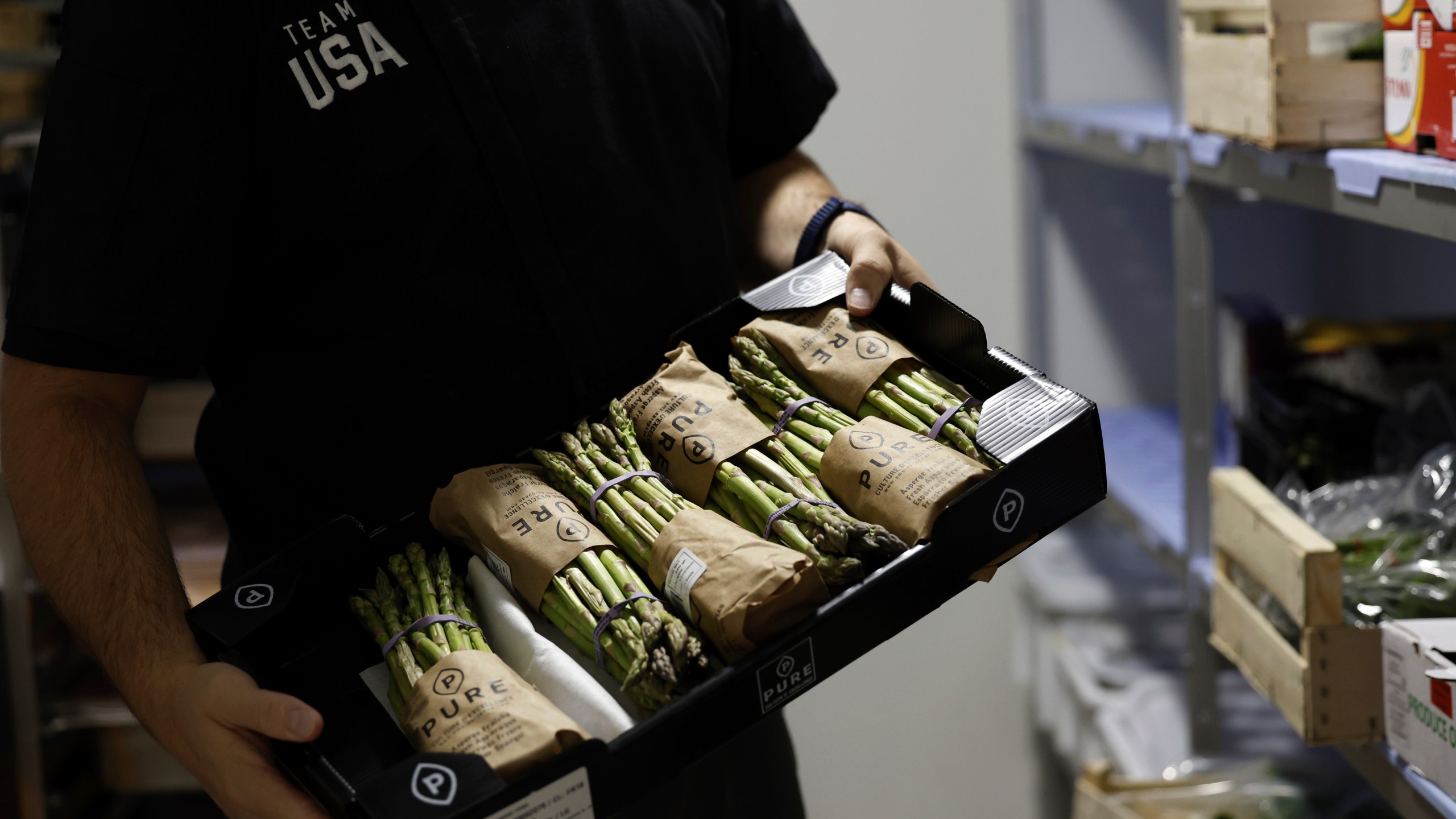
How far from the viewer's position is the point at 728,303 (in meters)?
1.34

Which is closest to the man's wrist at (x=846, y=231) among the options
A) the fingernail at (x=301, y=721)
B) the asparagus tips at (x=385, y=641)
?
the asparagus tips at (x=385, y=641)

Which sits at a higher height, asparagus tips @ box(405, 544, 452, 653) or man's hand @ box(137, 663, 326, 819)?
asparagus tips @ box(405, 544, 452, 653)

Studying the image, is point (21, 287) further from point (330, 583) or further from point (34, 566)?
point (330, 583)

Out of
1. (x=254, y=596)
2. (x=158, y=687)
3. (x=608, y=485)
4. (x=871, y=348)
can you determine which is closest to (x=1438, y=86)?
(x=871, y=348)

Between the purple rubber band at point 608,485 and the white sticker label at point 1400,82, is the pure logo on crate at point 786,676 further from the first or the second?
the white sticker label at point 1400,82

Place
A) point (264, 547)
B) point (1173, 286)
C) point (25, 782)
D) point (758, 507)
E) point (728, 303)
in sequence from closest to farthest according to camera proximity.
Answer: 1. point (758, 507)
2. point (728, 303)
3. point (264, 547)
4. point (25, 782)
5. point (1173, 286)

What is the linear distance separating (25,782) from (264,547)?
6.89 feet

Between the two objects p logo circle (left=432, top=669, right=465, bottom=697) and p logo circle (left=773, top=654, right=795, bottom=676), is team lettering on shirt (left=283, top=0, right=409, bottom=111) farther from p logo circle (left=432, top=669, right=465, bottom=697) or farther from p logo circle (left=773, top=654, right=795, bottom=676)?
p logo circle (left=773, top=654, right=795, bottom=676)

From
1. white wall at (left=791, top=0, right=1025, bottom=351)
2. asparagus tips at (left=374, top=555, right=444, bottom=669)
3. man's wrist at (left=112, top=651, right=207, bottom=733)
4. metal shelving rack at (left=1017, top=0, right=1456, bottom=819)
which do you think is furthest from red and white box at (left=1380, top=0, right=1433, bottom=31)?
white wall at (left=791, top=0, right=1025, bottom=351)

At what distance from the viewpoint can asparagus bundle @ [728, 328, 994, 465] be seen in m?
1.13

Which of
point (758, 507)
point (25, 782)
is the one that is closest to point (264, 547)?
point (758, 507)

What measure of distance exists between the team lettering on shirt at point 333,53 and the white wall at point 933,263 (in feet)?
7.16

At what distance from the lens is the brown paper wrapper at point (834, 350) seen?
1.19 meters

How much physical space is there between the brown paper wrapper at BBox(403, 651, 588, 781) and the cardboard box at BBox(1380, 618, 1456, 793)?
874mm
